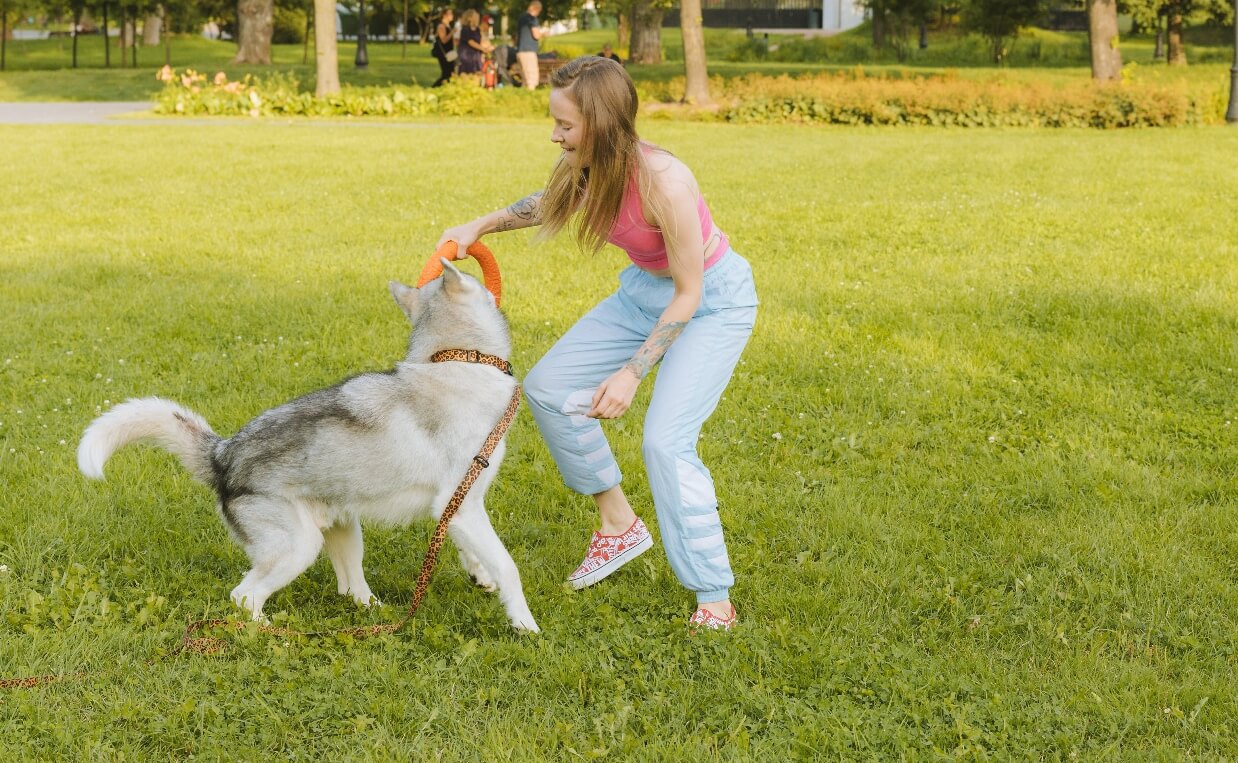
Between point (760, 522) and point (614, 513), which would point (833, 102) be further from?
point (614, 513)

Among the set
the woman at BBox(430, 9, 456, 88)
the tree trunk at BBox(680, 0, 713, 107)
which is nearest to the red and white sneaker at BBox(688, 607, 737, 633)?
the tree trunk at BBox(680, 0, 713, 107)

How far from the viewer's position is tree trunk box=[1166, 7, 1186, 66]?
1668 inches

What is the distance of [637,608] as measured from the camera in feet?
14.4

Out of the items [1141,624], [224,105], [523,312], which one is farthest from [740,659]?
[224,105]

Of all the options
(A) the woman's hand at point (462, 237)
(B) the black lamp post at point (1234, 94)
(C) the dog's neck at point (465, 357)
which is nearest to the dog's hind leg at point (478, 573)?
(C) the dog's neck at point (465, 357)

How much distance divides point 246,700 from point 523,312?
5104 mm

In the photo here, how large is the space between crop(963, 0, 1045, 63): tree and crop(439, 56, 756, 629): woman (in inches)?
1804

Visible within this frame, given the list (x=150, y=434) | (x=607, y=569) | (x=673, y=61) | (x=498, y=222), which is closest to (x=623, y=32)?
(x=673, y=61)

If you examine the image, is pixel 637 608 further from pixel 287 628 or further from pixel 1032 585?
pixel 1032 585

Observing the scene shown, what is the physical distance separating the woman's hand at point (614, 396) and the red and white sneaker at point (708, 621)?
92cm

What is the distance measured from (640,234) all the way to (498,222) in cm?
75

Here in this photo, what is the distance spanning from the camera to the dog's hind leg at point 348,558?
426cm

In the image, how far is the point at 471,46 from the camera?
28.8 m

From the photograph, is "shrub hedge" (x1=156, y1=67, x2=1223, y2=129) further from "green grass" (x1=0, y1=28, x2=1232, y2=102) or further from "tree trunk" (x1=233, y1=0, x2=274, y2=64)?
"tree trunk" (x1=233, y1=0, x2=274, y2=64)
